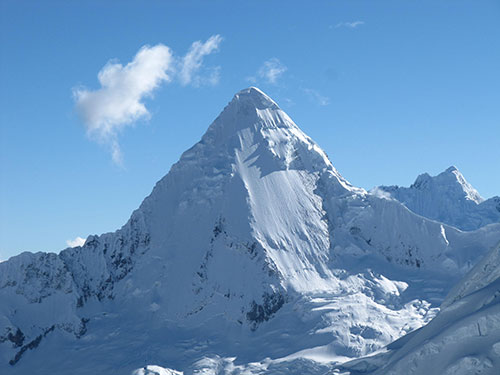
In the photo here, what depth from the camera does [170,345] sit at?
18875 cm

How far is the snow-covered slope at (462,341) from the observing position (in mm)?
46500

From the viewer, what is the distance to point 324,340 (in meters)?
176

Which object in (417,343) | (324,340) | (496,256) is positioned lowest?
(324,340)

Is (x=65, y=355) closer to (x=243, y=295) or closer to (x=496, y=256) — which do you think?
(x=243, y=295)

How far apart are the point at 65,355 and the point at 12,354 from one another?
19.2 metres

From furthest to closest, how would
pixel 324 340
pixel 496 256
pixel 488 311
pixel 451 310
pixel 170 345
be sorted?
pixel 170 345
pixel 324 340
pixel 496 256
pixel 451 310
pixel 488 311

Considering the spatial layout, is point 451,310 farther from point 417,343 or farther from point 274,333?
point 274,333

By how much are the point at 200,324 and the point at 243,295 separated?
56.6 feet

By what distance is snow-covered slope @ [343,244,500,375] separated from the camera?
4650 cm

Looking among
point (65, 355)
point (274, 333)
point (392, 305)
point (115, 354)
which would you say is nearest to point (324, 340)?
point (274, 333)

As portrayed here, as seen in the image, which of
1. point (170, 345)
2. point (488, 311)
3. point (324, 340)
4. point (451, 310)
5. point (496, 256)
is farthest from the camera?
point (170, 345)

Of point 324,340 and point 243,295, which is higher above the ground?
point 243,295

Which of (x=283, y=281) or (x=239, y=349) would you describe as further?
(x=283, y=281)

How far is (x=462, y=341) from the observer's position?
48969 millimetres
